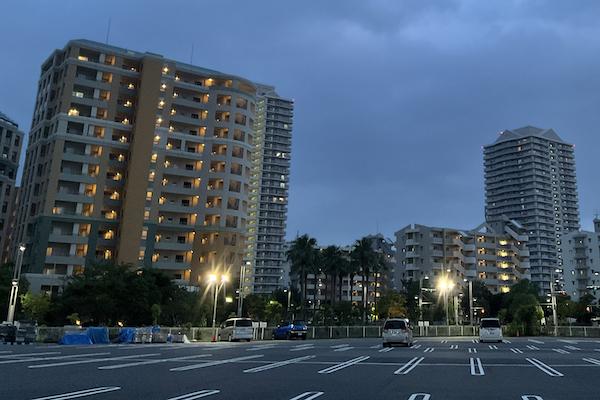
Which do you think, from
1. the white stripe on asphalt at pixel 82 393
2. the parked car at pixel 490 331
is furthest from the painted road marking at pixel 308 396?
the parked car at pixel 490 331

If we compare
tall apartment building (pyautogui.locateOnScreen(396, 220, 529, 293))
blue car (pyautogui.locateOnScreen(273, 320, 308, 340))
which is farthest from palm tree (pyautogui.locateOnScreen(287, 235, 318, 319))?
tall apartment building (pyautogui.locateOnScreen(396, 220, 529, 293))

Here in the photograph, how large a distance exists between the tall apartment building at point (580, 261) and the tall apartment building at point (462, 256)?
37.4ft

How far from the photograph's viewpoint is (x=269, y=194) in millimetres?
177750

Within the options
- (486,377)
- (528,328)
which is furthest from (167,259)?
(486,377)

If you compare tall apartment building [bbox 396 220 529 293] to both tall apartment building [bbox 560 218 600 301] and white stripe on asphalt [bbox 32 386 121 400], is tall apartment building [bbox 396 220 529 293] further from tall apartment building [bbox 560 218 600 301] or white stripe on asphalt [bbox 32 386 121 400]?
white stripe on asphalt [bbox 32 386 121 400]

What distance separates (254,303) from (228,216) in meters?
17.7

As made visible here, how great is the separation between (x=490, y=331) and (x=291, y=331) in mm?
17573

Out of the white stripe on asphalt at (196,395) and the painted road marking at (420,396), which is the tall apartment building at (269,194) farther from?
the painted road marking at (420,396)

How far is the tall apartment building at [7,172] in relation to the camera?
362 ft

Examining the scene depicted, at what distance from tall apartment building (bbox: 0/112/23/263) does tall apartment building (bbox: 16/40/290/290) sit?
29215mm

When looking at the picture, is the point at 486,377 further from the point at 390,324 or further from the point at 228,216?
the point at 228,216

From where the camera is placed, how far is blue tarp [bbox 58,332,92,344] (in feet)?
105

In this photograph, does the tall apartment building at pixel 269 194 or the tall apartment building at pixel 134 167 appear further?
the tall apartment building at pixel 269 194

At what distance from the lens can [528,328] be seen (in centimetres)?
6844
